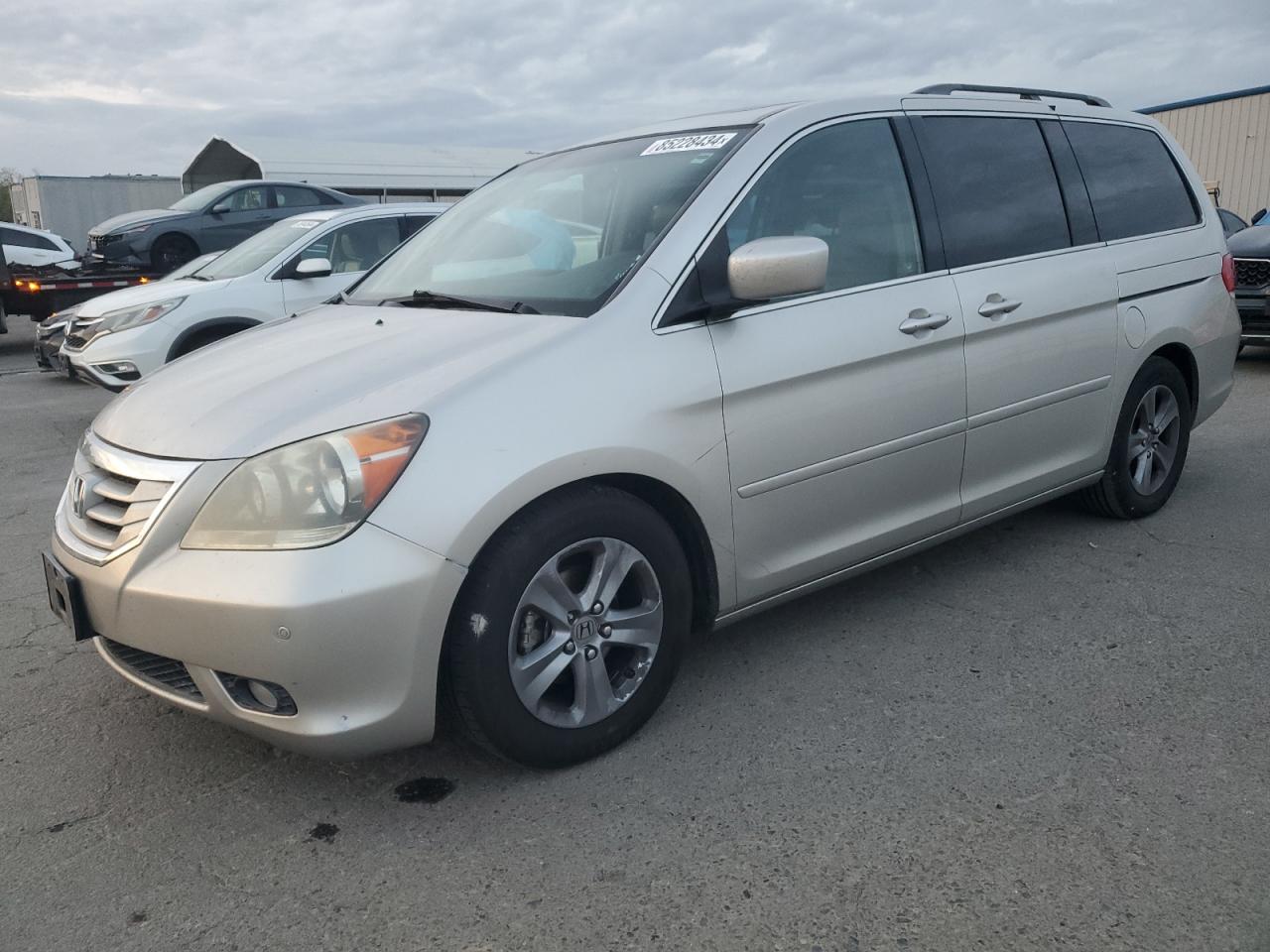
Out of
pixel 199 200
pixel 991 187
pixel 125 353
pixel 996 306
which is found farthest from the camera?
pixel 199 200

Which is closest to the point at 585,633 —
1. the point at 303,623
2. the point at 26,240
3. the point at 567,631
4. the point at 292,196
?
the point at 567,631

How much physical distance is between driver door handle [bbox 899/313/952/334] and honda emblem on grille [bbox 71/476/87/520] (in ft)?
7.91

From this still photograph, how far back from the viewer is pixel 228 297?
315 inches

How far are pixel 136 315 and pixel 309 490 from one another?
6335mm

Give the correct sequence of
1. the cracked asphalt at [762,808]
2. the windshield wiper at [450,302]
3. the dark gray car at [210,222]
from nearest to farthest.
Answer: the cracked asphalt at [762,808] → the windshield wiper at [450,302] → the dark gray car at [210,222]

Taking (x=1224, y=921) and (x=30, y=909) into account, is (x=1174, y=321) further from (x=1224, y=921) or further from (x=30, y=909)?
(x=30, y=909)

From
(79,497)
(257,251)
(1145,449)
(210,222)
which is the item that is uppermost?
(210,222)

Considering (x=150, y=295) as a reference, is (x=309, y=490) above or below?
below

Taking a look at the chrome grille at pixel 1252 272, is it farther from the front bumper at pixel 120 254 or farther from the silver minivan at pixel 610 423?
the front bumper at pixel 120 254

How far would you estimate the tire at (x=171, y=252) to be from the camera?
15688 mm

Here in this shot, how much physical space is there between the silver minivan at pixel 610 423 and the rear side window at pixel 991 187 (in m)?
0.01

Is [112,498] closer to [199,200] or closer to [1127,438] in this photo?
[1127,438]

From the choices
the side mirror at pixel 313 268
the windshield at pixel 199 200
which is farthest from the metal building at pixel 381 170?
the side mirror at pixel 313 268

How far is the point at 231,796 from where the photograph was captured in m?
2.78
